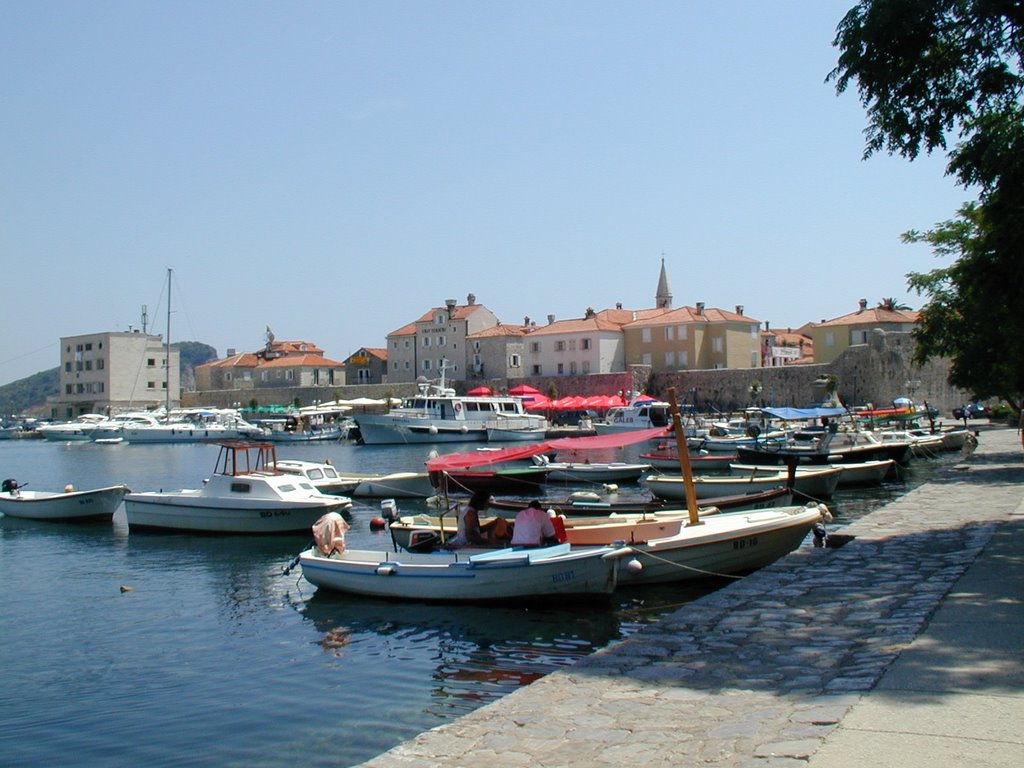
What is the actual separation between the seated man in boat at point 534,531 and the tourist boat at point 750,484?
1125 centimetres

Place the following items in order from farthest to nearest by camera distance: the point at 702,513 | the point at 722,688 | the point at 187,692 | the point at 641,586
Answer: the point at 702,513 < the point at 641,586 < the point at 187,692 < the point at 722,688

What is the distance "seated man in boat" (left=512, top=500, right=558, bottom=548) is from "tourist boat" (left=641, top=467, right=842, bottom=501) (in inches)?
443

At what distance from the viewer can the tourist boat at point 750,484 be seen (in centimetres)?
2519

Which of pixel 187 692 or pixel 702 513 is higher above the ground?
pixel 702 513

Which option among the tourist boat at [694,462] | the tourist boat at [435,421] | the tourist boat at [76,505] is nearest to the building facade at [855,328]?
the tourist boat at [435,421]

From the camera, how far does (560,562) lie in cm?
1367

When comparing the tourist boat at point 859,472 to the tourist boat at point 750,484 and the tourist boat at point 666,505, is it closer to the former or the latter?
the tourist boat at point 750,484

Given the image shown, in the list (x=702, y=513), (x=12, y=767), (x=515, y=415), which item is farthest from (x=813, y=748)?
(x=515, y=415)

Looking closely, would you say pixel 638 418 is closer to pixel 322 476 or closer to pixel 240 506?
pixel 322 476

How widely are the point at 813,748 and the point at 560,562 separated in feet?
26.6

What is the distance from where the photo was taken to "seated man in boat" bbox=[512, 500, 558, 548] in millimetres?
14539

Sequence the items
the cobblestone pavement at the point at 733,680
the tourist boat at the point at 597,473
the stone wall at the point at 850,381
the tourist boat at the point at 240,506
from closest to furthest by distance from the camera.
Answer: the cobblestone pavement at the point at 733,680, the tourist boat at the point at 240,506, the tourist boat at the point at 597,473, the stone wall at the point at 850,381

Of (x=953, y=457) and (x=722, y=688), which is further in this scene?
(x=953, y=457)

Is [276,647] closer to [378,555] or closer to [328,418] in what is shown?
[378,555]
